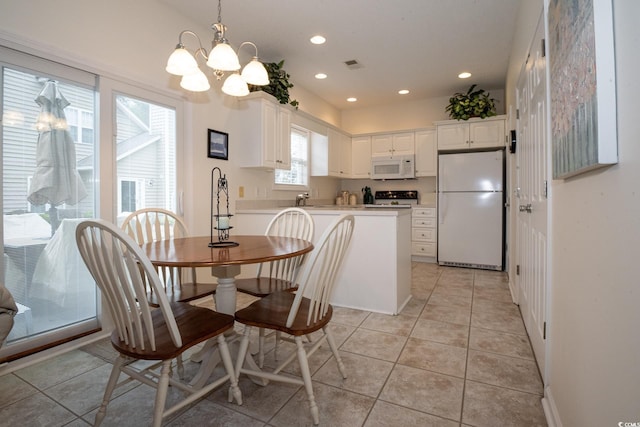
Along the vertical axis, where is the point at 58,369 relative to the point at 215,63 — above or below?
below

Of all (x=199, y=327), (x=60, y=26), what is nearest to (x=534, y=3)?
(x=199, y=327)

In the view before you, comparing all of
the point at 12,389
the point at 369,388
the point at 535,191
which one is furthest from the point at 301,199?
the point at 12,389

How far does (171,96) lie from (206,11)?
2.66 feet

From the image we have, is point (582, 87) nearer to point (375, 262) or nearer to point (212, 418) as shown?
point (212, 418)

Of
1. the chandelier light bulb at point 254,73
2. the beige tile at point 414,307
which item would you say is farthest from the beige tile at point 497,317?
the chandelier light bulb at point 254,73

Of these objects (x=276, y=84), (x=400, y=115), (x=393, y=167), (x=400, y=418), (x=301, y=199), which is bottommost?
(x=400, y=418)

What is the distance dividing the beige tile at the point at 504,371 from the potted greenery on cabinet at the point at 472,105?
3.57 meters

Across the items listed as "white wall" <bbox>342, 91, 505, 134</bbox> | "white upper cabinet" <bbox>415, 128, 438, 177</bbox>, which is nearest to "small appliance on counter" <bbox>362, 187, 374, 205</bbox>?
"white upper cabinet" <bbox>415, 128, 438, 177</bbox>

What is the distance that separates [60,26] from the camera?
6.85 feet

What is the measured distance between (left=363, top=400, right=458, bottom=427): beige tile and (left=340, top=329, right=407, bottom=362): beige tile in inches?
19.2

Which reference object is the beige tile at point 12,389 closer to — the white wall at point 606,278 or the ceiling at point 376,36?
the white wall at point 606,278

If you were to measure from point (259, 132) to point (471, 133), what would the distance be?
121 inches

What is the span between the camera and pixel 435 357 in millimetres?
2047

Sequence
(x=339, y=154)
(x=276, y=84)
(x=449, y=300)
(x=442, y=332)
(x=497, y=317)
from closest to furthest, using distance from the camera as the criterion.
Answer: (x=442, y=332)
(x=497, y=317)
(x=449, y=300)
(x=276, y=84)
(x=339, y=154)
